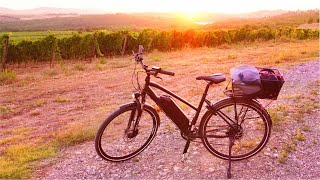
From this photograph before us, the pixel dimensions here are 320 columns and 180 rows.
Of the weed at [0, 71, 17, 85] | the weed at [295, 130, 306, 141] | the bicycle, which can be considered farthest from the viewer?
the weed at [0, 71, 17, 85]

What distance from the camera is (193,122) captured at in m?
4.69

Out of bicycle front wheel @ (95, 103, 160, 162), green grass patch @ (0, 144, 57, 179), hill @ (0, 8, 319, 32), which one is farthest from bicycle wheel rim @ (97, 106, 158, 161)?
hill @ (0, 8, 319, 32)

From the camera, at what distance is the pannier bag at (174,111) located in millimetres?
4566

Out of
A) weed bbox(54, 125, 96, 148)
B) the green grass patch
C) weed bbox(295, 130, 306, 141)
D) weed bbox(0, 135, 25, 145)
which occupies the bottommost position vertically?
weed bbox(0, 135, 25, 145)

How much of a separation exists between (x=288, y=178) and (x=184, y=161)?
59.8 inches

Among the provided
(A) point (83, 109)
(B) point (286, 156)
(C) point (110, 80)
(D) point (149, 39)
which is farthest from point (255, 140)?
(D) point (149, 39)

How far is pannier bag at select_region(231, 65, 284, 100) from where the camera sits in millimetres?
4156

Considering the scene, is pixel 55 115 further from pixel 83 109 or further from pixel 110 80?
pixel 110 80

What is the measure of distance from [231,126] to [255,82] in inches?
34.2

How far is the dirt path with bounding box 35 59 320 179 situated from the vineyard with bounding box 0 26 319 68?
14.3 meters

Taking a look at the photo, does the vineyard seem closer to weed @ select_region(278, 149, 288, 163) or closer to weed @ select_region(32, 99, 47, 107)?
weed @ select_region(32, 99, 47, 107)

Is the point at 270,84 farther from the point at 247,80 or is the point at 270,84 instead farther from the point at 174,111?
the point at 174,111

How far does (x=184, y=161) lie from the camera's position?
5.00m

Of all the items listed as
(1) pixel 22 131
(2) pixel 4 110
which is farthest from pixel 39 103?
(1) pixel 22 131
